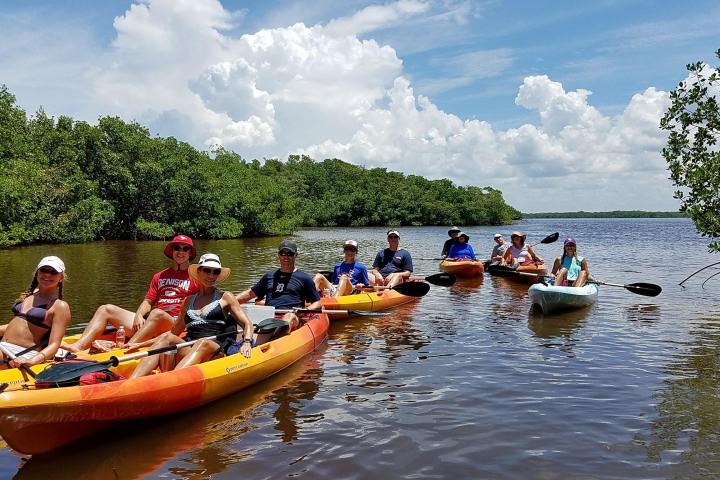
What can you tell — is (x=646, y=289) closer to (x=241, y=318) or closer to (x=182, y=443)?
(x=241, y=318)

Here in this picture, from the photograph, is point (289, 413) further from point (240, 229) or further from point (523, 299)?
point (240, 229)

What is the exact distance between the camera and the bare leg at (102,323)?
23.4 ft

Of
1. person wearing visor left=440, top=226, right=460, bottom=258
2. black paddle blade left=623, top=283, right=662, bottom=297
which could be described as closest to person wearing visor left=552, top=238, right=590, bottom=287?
black paddle blade left=623, top=283, right=662, bottom=297

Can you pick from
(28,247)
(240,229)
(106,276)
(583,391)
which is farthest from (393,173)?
(583,391)

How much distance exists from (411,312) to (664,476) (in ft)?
25.8

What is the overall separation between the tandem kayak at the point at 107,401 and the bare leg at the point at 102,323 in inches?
74.4

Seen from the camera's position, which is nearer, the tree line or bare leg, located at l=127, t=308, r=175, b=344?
bare leg, located at l=127, t=308, r=175, b=344

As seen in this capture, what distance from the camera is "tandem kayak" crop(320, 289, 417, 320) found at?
36.3 ft

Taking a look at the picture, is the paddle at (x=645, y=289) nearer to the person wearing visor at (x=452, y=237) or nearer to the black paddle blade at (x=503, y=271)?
the black paddle blade at (x=503, y=271)

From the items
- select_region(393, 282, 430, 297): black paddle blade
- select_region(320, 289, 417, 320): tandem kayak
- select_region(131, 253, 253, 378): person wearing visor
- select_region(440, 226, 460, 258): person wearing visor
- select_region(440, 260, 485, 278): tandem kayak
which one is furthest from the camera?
select_region(440, 226, 460, 258): person wearing visor

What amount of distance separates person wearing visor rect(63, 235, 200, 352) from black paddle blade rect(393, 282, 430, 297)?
526cm

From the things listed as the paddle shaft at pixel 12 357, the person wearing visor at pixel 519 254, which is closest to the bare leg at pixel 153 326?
the paddle shaft at pixel 12 357

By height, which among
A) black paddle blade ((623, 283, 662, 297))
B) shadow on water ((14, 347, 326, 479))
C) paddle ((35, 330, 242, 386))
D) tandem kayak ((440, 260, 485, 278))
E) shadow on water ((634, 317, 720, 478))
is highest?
paddle ((35, 330, 242, 386))

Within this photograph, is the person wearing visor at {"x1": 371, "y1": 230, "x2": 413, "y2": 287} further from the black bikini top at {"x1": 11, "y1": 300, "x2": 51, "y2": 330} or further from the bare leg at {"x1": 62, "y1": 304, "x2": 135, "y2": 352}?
the black bikini top at {"x1": 11, "y1": 300, "x2": 51, "y2": 330}
